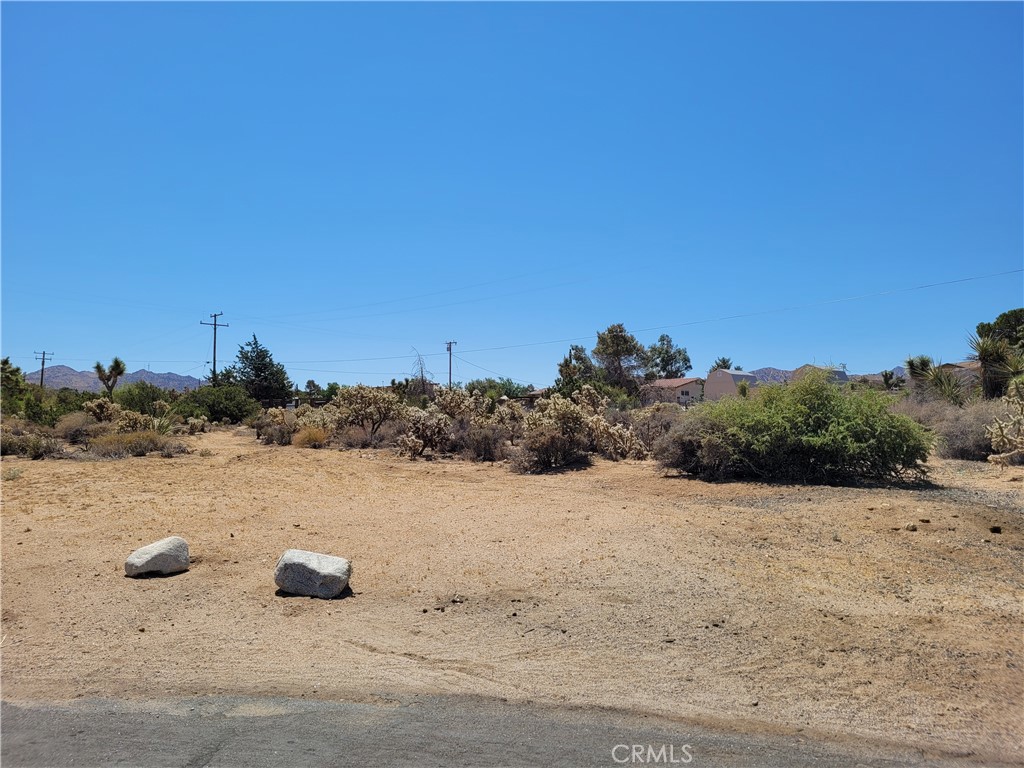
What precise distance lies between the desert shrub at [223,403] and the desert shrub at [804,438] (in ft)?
99.1

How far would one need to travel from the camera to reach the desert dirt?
15.5 ft

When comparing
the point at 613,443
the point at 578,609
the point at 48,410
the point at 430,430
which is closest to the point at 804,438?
the point at 613,443

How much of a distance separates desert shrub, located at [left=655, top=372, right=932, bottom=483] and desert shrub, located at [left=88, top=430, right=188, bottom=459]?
1563cm

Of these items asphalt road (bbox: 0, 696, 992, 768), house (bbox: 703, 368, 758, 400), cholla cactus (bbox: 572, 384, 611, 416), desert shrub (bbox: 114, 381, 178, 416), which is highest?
house (bbox: 703, 368, 758, 400)

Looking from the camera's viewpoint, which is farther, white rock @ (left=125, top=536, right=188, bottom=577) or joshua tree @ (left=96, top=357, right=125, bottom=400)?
joshua tree @ (left=96, top=357, right=125, bottom=400)

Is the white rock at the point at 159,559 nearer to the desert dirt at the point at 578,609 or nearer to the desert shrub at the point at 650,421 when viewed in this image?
the desert dirt at the point at 578,609

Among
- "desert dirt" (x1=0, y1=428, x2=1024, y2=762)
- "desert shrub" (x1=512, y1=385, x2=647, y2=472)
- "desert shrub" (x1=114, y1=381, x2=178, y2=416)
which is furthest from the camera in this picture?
"desert shrub" (x1=114, y1=381, x2=178, y2=416)

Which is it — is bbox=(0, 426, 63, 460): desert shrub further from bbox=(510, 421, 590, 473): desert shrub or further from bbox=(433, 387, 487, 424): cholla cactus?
bbox=(510, 421, 590, 473): desert shrub

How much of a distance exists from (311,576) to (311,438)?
1837 centimetres

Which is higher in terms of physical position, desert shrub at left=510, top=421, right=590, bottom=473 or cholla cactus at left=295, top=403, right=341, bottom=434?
cholla cactus at left=295, top=403, right=341, bottom=434

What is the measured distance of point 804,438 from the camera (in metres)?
13.1

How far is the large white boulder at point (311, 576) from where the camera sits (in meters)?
Result: 6.80

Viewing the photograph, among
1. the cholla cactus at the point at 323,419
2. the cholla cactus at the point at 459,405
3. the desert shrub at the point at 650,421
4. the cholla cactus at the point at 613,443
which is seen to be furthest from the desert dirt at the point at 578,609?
the cholla cactus at the point at 323,419

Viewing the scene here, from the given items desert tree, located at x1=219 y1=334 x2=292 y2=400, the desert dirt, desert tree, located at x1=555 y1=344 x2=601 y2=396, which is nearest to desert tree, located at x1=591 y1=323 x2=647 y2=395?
desert tree, located at x1=555 y1=344 x2=601 y2=396
